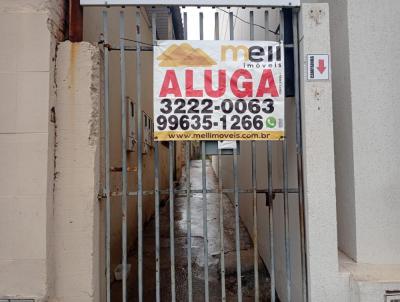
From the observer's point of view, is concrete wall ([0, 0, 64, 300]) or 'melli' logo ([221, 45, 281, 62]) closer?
concrete wall ([0, 0, 64, 300])

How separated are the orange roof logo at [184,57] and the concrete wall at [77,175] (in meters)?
0.59

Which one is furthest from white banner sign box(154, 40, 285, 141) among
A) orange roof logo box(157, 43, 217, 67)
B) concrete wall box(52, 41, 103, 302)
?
concrete wall box(52, 41, 103, 302)

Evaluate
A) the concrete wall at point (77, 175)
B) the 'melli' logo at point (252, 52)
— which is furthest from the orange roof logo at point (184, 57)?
the concrete wall at point (77, 175)

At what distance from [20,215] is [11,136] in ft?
2.11

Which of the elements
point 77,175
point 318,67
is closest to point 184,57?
point 318,67

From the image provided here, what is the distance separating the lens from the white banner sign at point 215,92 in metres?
2.96

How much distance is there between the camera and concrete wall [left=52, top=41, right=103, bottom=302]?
2836 mm

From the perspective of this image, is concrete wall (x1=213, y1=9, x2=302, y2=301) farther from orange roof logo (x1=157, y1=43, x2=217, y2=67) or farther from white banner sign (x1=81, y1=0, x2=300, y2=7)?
orange roof logo (x1=157, y1=43, x2=217, y2=67)

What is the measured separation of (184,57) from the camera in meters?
2.98

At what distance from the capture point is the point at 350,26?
3.17 m

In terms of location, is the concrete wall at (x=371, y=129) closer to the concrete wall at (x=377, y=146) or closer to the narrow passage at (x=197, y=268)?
the concrete wall at (x=377, y=146)

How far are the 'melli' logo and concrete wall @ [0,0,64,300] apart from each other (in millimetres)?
1507

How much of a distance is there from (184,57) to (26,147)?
1519 mm

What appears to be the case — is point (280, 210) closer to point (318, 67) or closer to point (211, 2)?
point (318, 67)
